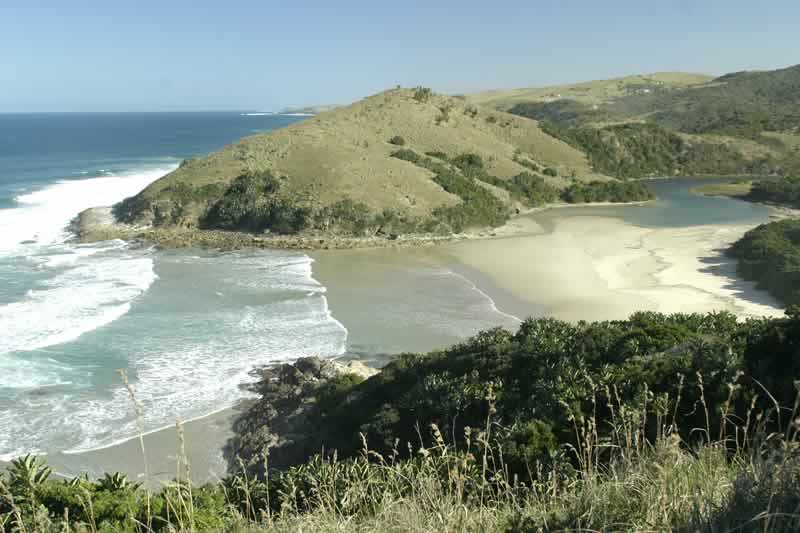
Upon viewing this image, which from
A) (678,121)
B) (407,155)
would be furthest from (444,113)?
(678,121)

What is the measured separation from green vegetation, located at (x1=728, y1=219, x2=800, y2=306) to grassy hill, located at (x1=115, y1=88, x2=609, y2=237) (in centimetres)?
1755

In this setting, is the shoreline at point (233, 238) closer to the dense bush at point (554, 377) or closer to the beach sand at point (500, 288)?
the beach sand at point (500, 288)

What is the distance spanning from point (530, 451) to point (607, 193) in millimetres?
49916

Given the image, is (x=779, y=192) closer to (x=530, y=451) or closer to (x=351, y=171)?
(x=351, y=171)

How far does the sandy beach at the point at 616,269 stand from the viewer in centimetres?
2358

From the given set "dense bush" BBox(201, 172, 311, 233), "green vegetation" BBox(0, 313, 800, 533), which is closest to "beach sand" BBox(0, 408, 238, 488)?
"green vegetation" BBox(0, 313, 800, 533)

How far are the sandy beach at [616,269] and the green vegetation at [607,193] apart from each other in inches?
451

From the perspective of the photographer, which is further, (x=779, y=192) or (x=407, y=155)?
(x=407, y=155)

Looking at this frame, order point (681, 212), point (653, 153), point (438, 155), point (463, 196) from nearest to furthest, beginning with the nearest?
point (463, 196) → point (681, 212) → point (438, 155) → point (653, 153)

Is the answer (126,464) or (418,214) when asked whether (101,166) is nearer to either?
(418,214)

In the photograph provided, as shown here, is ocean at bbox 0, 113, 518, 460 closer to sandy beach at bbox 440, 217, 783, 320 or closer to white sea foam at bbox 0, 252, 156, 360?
white sea foam at bbox 0, 252, 156, 360

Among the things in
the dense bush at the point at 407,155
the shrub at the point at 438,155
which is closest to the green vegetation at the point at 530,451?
the dense bush at the point at 407,155

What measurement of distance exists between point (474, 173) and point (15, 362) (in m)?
41.0

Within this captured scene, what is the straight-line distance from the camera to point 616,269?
2994 centimetres
